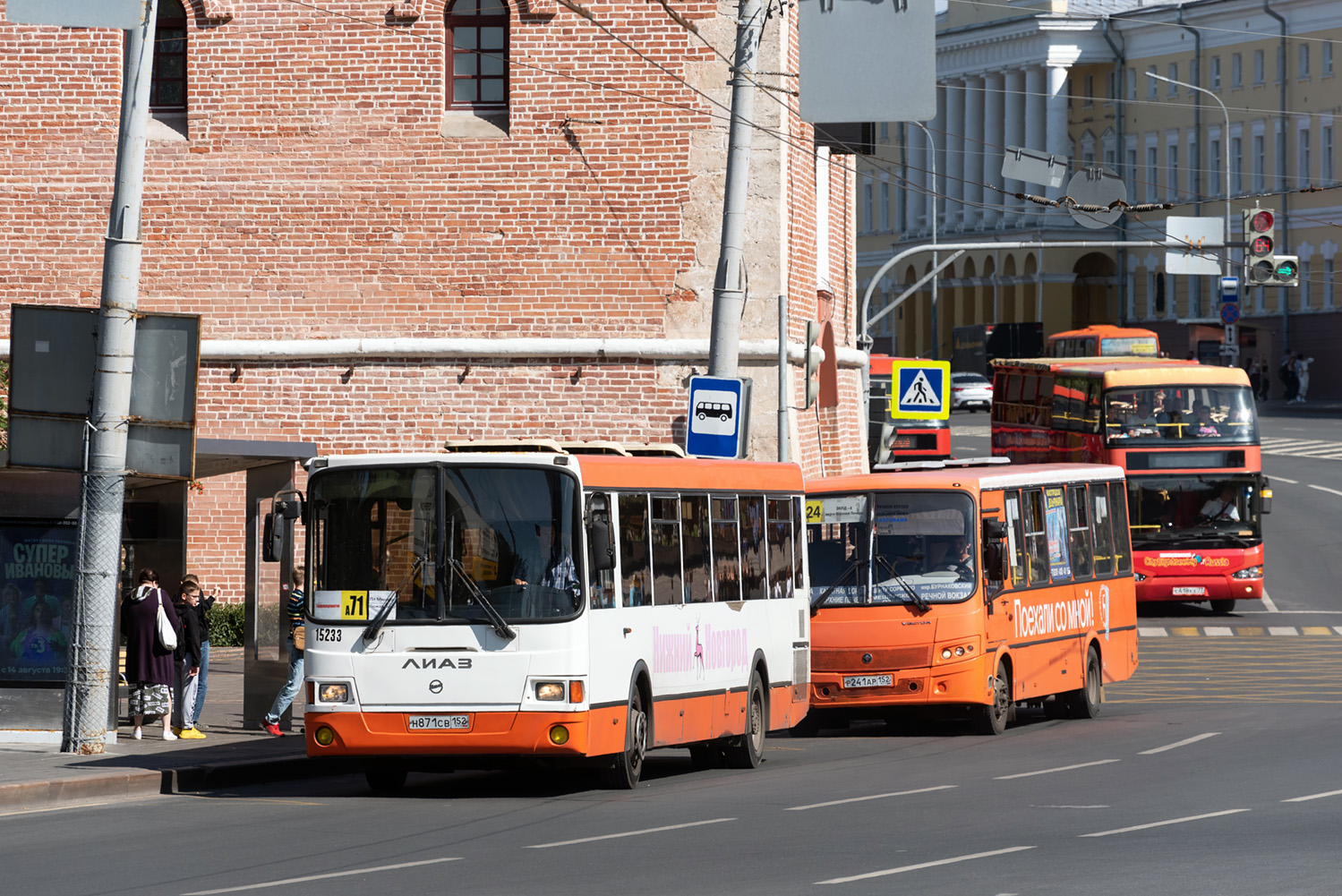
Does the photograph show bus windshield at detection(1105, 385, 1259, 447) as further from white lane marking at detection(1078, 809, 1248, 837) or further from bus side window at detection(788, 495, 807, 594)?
white lane marking at detection(1078, 809, 1248, 837)

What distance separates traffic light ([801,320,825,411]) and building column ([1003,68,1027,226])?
6977cm

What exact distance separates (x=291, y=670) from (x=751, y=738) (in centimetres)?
379

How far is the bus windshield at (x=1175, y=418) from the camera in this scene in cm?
3503

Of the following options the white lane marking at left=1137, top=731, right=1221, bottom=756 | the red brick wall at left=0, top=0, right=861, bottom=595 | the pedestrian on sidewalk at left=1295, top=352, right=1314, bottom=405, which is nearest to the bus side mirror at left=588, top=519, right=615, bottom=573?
the white lane marking at left=1137, top=731, right=1221, bottom=756

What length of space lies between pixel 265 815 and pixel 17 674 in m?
4.39

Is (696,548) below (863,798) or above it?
above

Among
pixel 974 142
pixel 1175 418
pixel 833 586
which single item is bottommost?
pixel 833 586

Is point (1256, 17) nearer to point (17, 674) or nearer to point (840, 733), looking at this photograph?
point (840, 733)

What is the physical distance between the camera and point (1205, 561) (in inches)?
1389

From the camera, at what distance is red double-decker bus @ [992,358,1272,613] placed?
35.0 m

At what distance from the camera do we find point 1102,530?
24391mm

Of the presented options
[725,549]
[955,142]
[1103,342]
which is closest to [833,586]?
[725,549]

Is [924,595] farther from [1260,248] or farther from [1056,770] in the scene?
[1260,248]

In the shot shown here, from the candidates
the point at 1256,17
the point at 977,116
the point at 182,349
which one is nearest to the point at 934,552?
the point at 182,349
